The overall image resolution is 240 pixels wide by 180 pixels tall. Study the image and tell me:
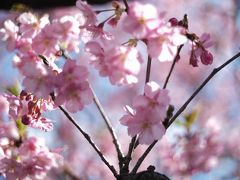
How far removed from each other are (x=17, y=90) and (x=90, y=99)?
2.72ft

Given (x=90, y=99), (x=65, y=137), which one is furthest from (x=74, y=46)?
(x=65, y=137)

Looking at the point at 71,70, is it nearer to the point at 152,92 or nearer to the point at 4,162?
the point at 152,92

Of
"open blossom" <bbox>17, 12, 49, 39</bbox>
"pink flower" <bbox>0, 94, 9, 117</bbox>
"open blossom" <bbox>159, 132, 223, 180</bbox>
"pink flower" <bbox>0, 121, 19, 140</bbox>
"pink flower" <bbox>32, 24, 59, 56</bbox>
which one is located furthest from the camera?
"open blossom" <bbox>159, 132, 223, 180</bbox>

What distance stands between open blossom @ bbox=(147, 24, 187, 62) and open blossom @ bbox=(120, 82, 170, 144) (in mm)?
108

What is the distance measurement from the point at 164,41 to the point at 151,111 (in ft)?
0.75

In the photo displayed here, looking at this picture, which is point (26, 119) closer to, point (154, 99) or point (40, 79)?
point (40, 79)

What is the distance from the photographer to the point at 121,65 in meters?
1.63

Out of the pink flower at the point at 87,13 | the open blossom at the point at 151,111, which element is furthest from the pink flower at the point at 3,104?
the open blossom at the point at 151,111

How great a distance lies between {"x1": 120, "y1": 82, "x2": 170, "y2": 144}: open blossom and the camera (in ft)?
5.49

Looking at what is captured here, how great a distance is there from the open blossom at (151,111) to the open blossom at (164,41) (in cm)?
11

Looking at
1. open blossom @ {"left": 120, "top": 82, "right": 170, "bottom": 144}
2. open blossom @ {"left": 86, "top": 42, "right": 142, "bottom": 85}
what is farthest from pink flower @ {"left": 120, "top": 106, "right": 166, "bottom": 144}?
open blossom @ {"left": 86, "top": 42, "right": 142, "bottom": 85}

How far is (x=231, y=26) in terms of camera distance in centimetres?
815

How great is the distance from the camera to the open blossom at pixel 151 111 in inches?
65.9

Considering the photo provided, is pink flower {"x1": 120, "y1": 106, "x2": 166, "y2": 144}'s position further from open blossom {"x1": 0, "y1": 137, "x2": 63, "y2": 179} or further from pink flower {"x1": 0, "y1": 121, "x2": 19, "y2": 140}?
Answer: pink flower {"x1": 0, "y1": 121, "x2": 19, "y2": 140}
